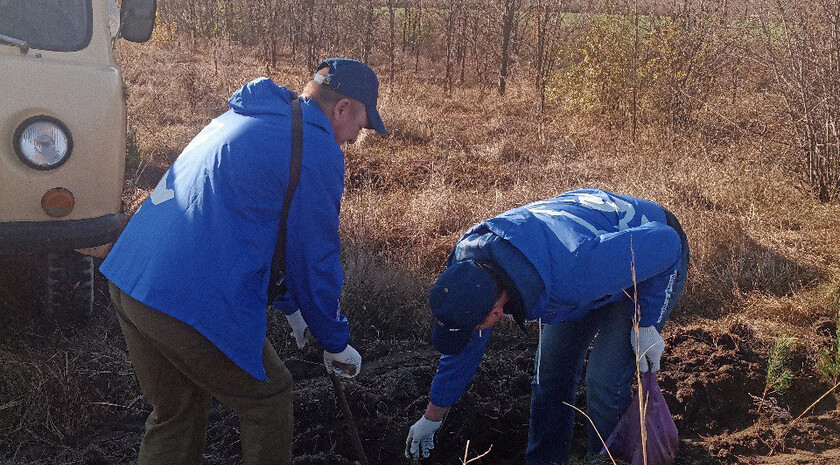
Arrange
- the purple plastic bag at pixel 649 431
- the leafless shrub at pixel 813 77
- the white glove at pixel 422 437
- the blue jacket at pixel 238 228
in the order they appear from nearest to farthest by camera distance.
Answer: the blue jacket at pixel 238 228 → the purple plastic bag at pixel 649 431 → the white glove at pixel 422 437 → the leafless shrub at pixel 813 77

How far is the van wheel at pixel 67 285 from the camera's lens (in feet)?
13.0

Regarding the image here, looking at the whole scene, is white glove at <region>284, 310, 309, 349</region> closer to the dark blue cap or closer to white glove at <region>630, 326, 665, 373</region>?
the dark blue cap

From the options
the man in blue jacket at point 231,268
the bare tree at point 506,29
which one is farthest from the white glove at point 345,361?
the bare tree at point 506,29

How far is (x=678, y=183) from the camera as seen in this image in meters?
6.52

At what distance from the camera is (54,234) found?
11.4ft

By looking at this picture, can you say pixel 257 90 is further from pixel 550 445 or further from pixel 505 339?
pixel 505 339

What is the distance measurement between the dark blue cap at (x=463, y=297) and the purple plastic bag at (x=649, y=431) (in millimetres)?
903

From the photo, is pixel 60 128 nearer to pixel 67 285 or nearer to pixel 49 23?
pixel 49 23

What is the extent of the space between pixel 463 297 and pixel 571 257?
0.42 metres

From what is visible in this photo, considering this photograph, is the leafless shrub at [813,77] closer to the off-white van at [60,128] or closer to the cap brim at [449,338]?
the cap brim at [449,338]

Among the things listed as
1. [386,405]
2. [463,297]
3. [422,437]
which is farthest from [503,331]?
[463,297]

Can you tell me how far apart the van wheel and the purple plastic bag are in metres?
2.95

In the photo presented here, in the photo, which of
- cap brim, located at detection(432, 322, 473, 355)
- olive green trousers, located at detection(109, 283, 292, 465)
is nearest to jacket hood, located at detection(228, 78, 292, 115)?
olive green trousers, located at detection(109, 283, 292, 465)

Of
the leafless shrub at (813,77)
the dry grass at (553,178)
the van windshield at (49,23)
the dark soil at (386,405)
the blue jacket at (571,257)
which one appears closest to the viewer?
the blue jacket at (571,257)
